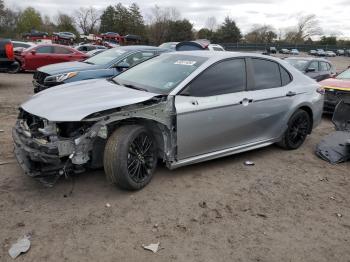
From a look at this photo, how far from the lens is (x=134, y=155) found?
4176 millimetres

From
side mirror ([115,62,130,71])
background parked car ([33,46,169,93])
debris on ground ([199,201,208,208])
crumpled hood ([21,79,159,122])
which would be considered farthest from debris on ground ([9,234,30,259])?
side mirror ([115,62,130,71])

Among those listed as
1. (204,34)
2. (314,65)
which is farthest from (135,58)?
(204,34)

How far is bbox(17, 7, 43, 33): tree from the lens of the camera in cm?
8356

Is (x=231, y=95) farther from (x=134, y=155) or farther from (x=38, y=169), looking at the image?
(x=38, y=169)

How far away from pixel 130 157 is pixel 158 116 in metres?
0.59

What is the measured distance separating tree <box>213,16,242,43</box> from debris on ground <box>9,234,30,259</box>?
78.7 metres

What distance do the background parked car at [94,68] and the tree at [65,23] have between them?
76670mm

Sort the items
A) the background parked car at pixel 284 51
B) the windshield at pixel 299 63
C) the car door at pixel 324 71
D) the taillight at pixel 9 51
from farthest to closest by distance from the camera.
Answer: the background parked car at pixel 284 51, the car door at pixel 324 71, the windshield at pixel 299 63, the taillight at pixel 9 51

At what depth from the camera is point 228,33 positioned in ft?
263

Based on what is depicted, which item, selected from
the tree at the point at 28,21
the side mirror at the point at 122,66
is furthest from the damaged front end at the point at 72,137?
the tree at the point at 28,21

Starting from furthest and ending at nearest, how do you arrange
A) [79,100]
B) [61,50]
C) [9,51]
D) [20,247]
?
[61,50] → [9,51] → [79,100] → [20,247]

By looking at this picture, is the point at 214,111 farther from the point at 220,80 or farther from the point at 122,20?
the point at 122,20

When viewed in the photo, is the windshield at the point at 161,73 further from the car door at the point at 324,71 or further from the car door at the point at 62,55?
the car door at the point at 62,55

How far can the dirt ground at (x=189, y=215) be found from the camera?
326 centimetres
